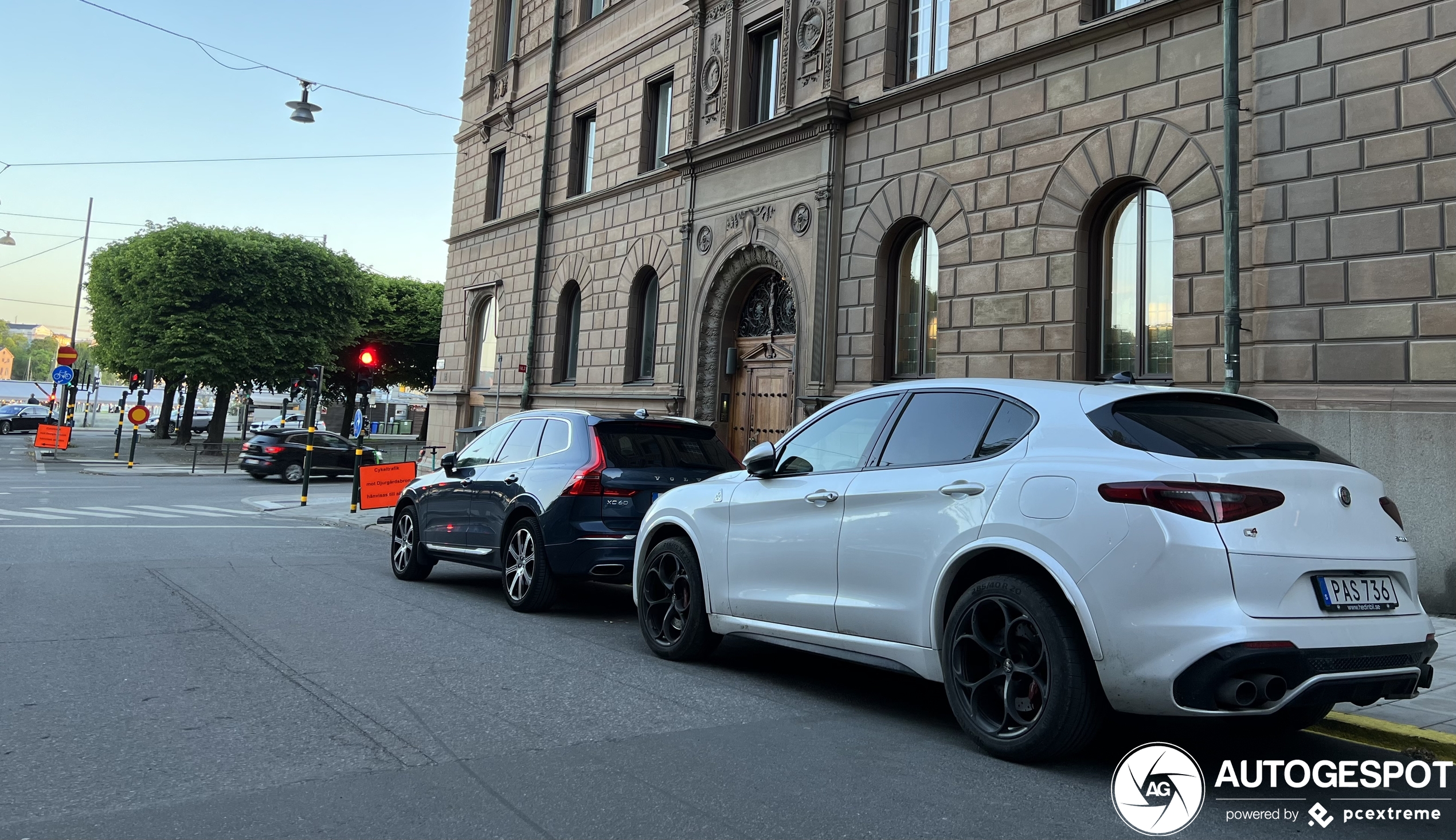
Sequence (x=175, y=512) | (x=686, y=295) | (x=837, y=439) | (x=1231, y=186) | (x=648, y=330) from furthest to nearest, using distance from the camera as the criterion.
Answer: (x=648, y=330)
(x=686, y=295)
(x=175, y=512)
(x=1231, y=186)
(x=837, y=439)

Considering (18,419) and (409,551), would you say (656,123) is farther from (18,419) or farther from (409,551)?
(18,419)

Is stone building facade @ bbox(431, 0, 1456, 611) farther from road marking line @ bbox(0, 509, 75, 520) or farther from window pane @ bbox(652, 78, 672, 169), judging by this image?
road marking line @ bbox(0, 509, 75, 520)

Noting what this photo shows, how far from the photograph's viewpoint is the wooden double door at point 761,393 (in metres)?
16.3

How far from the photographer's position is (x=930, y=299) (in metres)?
13.9

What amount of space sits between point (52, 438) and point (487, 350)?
19552 millimetres

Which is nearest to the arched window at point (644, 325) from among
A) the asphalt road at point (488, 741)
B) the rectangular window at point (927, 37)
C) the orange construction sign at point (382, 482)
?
the orange construction sign at point (382, 482)

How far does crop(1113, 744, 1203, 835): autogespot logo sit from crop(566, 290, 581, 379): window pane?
60.9 ft

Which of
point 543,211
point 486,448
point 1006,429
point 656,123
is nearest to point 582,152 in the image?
point 543,211

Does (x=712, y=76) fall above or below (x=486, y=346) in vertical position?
above

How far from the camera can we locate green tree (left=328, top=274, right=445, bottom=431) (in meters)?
54.8

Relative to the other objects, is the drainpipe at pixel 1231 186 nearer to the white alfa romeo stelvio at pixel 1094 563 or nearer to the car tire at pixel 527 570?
the white alfa romeo stelvio at pixel 1094 563

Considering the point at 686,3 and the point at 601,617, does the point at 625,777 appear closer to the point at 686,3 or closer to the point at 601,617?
the point at 601,617

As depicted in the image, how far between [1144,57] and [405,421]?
85.1 metres

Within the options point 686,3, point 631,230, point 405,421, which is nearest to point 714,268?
point 631,230
